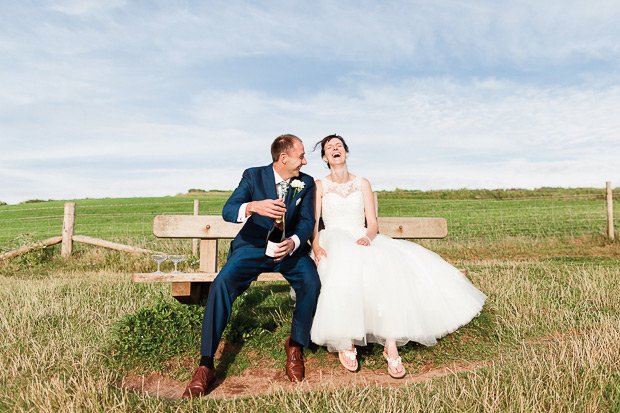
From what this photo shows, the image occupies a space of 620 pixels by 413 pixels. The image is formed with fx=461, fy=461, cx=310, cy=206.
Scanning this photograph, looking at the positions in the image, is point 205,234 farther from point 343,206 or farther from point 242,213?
point 343,206

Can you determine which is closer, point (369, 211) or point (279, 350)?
point (279, 350)

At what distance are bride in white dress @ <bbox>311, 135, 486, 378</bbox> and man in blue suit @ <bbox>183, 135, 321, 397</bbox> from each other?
0.15m

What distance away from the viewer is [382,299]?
12.4ft

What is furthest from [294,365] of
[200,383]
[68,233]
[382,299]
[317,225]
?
[68,233]

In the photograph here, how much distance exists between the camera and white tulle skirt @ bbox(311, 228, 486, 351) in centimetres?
367

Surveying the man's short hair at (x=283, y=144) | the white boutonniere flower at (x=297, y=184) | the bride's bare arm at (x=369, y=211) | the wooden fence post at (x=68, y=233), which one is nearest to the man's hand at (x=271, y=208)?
the white boutonniere flower at (x=297, y=184)

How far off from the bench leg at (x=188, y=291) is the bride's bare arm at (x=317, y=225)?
123 cm

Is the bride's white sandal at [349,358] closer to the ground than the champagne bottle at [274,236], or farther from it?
closer to the ground

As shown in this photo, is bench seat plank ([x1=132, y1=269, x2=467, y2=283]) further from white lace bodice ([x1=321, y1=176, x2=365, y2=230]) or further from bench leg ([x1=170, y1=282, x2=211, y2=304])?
white lace bodice ([x1=321, y1=176, x2=365, y2=230])

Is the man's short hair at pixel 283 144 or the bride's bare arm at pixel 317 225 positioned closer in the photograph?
the man's short hair at pixel 283 144

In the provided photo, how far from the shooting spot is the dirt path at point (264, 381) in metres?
3.57

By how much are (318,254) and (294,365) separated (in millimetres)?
1004

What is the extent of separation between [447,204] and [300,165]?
1175 inches

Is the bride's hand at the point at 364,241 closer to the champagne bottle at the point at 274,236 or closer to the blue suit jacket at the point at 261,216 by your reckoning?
the blue suit jacket at the point at 261,216
